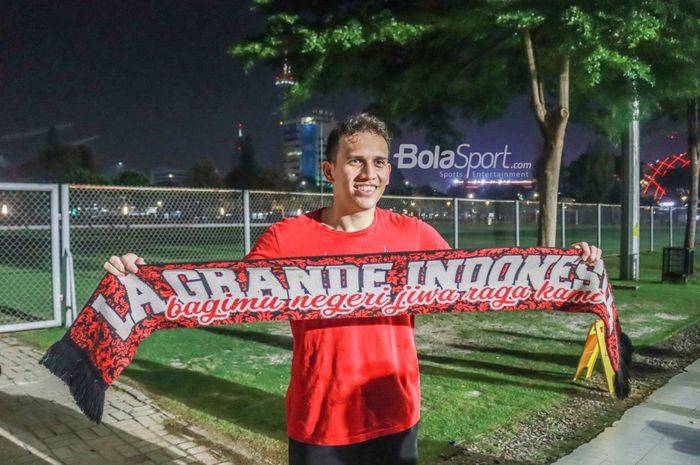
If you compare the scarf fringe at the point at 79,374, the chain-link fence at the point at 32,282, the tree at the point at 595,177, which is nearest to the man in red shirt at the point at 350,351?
the scarf fringe at the point at 79,374

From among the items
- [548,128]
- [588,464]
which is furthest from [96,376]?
[548,128]

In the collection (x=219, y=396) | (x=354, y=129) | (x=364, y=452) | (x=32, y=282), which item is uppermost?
(x=354, y=129)

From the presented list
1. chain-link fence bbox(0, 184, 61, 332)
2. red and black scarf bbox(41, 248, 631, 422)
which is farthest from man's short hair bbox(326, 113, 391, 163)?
chain-link fence bbox(0, 184, 61, 332)

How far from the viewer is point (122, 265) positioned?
2537 millimetres

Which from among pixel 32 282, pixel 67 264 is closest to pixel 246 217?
pixel 67 264

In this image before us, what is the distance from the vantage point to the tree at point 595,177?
75.3 metres

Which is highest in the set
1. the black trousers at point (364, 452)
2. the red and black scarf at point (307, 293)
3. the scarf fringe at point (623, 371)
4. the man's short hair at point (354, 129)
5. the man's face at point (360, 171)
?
the man's short hair at point (354, 129)

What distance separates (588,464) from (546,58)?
790 cm

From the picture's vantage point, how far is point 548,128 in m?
10.4

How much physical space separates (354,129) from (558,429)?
3.49 metres

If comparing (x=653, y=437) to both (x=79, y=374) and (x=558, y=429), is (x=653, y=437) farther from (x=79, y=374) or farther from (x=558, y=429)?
(x=79, y=374)

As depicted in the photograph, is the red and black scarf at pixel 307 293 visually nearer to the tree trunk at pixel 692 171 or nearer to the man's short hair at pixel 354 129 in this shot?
the man's short hair at pixel 354 129

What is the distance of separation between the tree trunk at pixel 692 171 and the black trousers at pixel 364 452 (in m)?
16.5

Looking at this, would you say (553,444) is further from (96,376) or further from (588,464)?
(96,376)
